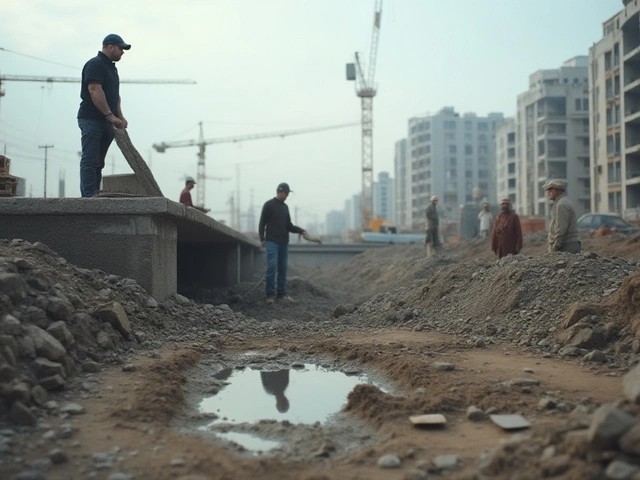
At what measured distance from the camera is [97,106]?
7.05 m

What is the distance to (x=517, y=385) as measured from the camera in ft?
14.0

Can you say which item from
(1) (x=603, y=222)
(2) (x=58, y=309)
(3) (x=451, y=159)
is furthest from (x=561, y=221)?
(3) (x=451, y=159)

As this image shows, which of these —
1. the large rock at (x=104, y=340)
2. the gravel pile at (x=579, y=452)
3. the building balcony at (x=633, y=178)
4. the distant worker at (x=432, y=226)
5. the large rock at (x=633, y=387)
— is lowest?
the gravel pile at (x=579, y=452)

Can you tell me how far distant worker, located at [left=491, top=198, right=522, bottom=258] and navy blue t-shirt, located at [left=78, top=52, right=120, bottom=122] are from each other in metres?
6.72

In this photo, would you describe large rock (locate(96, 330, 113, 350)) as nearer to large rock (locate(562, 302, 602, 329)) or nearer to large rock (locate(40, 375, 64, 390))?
large rock (locate(40, 375, 64, 390))

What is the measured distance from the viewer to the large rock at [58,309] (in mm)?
4648

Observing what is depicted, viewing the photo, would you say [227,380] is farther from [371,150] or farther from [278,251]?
[371,150]

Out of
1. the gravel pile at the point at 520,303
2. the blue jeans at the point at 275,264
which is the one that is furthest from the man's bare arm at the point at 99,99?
the gravel pile at the point at 520,303

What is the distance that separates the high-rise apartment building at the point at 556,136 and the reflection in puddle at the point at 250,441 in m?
67.4

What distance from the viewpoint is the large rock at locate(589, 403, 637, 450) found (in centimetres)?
258

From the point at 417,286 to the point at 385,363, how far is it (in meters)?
5.03

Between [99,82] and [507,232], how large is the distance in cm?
716

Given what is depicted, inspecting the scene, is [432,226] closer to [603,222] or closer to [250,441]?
[603,222]

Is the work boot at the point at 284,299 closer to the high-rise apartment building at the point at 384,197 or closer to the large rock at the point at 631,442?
the large rock at the point at 631,442
